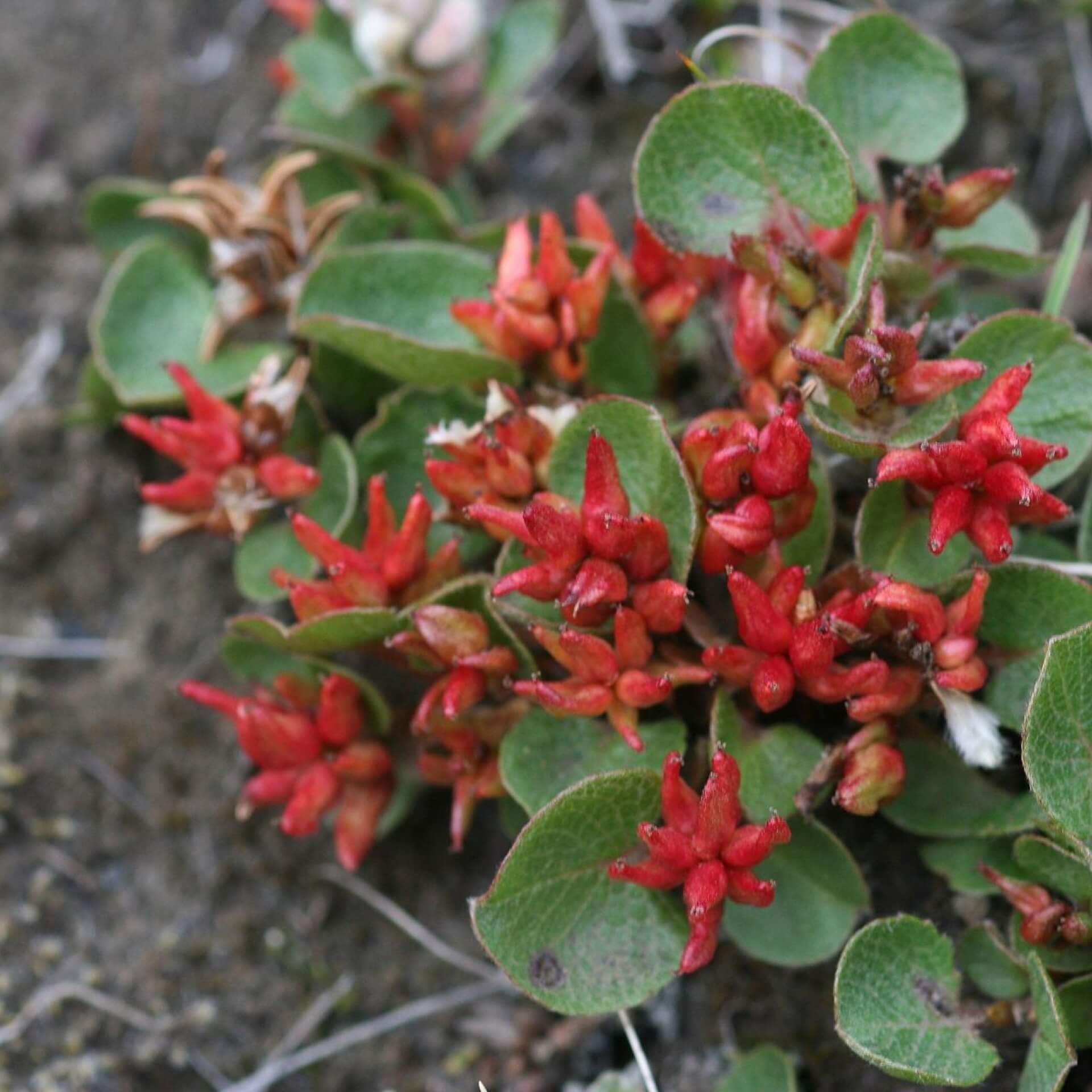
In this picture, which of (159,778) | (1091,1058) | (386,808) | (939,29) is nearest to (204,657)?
(159,778)

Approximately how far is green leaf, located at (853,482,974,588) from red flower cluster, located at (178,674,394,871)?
80cm

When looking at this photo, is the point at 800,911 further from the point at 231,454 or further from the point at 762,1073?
the point at 231,454

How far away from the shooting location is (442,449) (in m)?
1.91

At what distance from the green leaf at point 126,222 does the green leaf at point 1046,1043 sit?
197 centimetres

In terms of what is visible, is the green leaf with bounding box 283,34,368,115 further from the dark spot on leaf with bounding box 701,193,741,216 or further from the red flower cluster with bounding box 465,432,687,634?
the red flower cluster with bounding box 465,432,687,634

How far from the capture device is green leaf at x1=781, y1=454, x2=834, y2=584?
1.74m

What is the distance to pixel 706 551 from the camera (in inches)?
66.6

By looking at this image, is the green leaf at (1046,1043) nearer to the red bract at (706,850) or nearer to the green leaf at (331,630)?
the red bract at (706,850)

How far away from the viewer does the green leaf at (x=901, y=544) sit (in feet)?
5.54

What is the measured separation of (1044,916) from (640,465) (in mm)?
796

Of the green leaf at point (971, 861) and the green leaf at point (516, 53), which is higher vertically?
the green leaf at point (516, 53)

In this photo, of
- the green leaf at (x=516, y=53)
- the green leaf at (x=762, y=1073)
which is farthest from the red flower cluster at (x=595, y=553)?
the green leaf at (x=516, y=53)

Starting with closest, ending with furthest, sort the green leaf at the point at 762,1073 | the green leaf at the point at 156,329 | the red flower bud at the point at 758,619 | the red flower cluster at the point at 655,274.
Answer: the red flower bud at the point at 758,619 < the green leaf at the point at 762,1073 < the red flower cluster at the point at 655,274 < the green leaf at the point at 156,329

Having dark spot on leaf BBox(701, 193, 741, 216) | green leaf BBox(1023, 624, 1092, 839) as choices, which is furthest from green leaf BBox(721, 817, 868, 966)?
dark spot on leaf BBox(701, 193, 741, 216)
